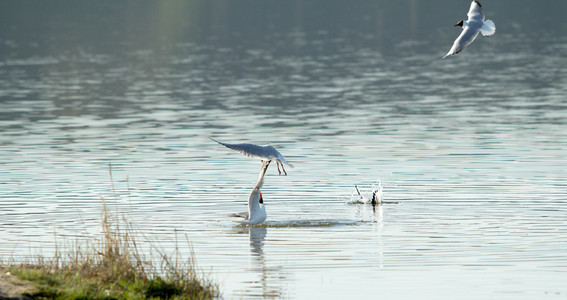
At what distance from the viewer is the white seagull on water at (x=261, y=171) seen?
18692 millimetres

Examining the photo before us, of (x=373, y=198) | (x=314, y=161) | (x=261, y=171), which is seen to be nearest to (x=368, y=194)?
(x=373, y=198)

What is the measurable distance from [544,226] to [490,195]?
339 cm

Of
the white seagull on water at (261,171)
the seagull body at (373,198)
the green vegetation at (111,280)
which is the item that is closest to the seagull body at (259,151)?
the white seagull on water at (261,171)

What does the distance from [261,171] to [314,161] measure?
8.62 metres

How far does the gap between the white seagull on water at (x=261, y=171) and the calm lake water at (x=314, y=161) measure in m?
0.40

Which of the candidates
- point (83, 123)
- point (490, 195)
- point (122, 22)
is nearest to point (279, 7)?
point (122, 22)

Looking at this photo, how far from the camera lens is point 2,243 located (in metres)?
18.3

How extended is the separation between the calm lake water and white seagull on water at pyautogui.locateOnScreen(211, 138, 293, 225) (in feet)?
1.30

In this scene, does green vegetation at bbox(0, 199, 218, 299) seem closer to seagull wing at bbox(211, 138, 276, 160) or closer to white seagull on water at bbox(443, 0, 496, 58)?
seagull wing at bbox(211, 138, 276, 160)

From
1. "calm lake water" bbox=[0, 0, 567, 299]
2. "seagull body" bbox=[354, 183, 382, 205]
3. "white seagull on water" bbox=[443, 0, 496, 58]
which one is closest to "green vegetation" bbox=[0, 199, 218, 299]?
"calm lake water" bbox=[0, 0, 567, 299]

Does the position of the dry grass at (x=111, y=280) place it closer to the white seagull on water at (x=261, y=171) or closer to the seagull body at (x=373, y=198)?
the white seagull on water at (x=261, y=171)

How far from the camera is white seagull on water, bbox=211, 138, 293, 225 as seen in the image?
18692 millimetres

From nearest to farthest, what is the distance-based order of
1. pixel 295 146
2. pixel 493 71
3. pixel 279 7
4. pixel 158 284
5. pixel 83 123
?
pixel 158 284 → pixel 295 146 → pixel 83 123 → pixel 493 71 → pixel 279 7

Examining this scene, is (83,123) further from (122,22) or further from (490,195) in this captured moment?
(122,22)
